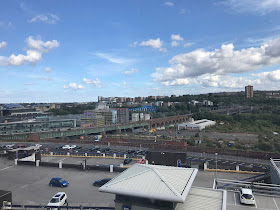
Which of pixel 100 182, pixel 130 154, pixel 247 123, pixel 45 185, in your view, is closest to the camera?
pixel 100 182

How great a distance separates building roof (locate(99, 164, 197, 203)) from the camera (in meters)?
7.53

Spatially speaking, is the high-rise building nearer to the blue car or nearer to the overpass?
the overpass

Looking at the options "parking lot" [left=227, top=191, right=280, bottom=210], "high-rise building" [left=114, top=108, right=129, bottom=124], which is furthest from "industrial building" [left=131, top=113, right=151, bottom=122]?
"parking lot" [left=227, top=191, right=280, bottom=210]

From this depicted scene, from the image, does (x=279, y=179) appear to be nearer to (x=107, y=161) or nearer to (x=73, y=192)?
(x=73, y=192)

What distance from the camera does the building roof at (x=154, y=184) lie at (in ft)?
24.7

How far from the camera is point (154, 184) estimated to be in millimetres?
8148

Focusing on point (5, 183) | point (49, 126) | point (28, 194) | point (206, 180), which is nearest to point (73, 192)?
point (28, 194)

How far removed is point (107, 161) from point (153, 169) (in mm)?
16306

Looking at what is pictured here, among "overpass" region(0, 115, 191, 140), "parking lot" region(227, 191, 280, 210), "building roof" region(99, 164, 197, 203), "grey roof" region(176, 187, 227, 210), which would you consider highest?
"building roof" region(99, 164, 197, 203)

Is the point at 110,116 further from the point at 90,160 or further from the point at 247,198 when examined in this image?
the point at 247,198

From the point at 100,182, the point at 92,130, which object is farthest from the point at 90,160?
the point at 92,130

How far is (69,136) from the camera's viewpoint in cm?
6250

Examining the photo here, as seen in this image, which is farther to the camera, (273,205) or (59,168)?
(59,168)

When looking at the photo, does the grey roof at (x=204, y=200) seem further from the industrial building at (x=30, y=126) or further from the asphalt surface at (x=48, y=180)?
the industrial building at (x=30, y=126)
